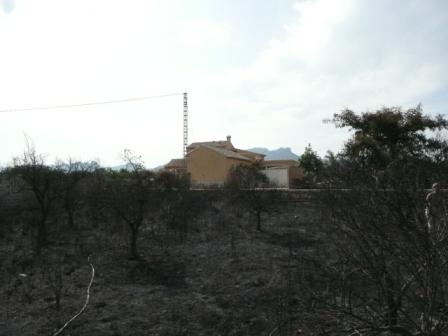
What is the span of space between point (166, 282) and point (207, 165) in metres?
35.1

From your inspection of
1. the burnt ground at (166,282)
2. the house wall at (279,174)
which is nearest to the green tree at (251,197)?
the burnt ground at (166,282)

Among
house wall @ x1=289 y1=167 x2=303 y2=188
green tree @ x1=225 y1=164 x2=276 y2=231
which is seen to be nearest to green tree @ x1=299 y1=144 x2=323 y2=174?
house wall @ x1=289 y1=167 x2=303 y2=188

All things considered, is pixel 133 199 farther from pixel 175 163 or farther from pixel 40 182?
pixel 175 163

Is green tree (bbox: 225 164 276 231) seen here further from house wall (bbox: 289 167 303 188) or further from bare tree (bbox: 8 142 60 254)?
house wall (bbox: 289 167 303 188)

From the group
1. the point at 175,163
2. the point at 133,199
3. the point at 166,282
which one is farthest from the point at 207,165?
the point at 166,282

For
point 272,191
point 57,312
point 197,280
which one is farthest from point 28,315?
point 272,191

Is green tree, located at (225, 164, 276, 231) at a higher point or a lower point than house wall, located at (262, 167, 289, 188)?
lower

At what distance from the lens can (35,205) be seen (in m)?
17.4

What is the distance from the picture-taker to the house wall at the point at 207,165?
43562 mm

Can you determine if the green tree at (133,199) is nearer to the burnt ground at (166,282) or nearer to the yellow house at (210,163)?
the burnt ground at (166,282)

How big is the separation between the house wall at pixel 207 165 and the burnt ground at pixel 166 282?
88.7ft

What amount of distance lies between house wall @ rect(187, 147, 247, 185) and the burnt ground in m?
27.0

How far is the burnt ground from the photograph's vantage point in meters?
7.59

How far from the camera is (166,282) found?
33.7 ft
